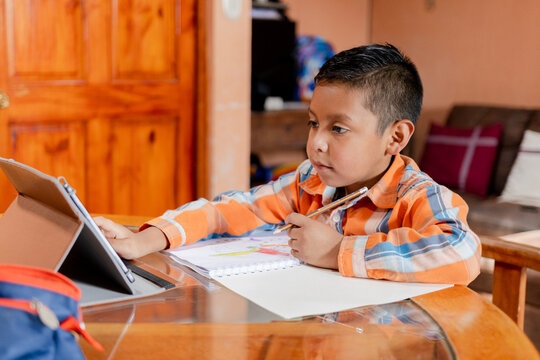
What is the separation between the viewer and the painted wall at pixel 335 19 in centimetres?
459

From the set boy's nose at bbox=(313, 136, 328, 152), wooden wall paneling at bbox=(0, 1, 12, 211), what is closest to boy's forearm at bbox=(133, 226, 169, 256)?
boy's nose at bbox=(313, 136, 328, 152)

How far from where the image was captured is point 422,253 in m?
0.97

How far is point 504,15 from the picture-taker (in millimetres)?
4074

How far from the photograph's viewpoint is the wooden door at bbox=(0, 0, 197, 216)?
2.50 m

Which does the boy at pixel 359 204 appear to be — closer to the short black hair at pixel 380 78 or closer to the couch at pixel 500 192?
the short black hair at pixel 380 78

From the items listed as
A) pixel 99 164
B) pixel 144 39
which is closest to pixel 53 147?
pixel 99 164

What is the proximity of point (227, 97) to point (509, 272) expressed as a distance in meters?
1.89

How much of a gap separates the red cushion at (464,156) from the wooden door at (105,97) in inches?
64.3

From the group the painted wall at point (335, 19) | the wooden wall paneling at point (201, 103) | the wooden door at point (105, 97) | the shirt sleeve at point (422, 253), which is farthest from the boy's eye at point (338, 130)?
the painted wall at point (335, 19)

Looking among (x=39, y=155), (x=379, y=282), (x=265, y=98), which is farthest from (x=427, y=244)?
(x=265, y=98)

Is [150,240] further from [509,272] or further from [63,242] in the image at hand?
[509,272]

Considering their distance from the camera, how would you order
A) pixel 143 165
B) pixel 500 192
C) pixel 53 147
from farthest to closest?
pixel 500 192, pixel 143 165, pixel 53 147

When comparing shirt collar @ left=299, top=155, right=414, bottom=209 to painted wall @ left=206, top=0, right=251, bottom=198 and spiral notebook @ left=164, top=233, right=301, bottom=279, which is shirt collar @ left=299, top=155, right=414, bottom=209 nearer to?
spiral notebook @ left=164, top=233, right=301, bottom=279

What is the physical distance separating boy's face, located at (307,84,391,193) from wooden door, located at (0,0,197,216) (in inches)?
66.7
